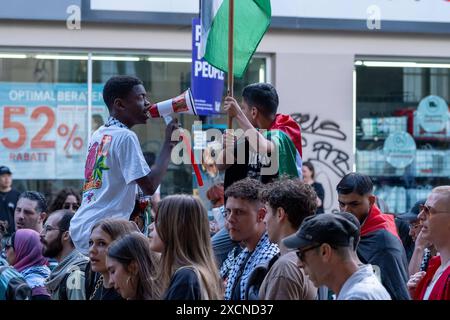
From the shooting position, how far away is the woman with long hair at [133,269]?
5598 mm

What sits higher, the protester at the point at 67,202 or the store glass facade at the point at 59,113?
the store glass facade at the point at 59,113

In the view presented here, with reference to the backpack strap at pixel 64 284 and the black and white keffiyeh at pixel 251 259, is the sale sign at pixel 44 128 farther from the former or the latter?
the black and white keffiyeh at pixel 251 259

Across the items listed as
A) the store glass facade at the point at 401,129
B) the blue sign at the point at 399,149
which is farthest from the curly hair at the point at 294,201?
the blue sign at the point at 399,149

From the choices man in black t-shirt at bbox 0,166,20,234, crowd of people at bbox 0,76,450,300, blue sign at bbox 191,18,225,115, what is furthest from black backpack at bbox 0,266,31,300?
man in black t-shirt at bbox 0,166,20,234

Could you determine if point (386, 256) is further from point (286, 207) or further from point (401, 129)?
point (401, 129)

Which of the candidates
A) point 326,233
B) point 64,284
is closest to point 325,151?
point 64,284

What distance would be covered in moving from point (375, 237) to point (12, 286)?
97.5 inches

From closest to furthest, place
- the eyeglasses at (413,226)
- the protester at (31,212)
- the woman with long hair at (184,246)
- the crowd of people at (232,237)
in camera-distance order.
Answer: the crowd of people at (232,237) → the woman with long hair at (184,246) → the eyeglasses at (413,226) → the protester at (31,212)

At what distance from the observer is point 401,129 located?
1515 centimetres

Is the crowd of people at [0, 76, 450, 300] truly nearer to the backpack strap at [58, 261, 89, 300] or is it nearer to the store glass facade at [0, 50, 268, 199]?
the backpack strap at [58, 261, 89, 300]

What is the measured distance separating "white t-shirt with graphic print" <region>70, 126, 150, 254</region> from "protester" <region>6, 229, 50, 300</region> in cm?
77

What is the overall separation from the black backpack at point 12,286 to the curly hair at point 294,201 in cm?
152

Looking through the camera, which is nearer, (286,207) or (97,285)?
(286,207)
